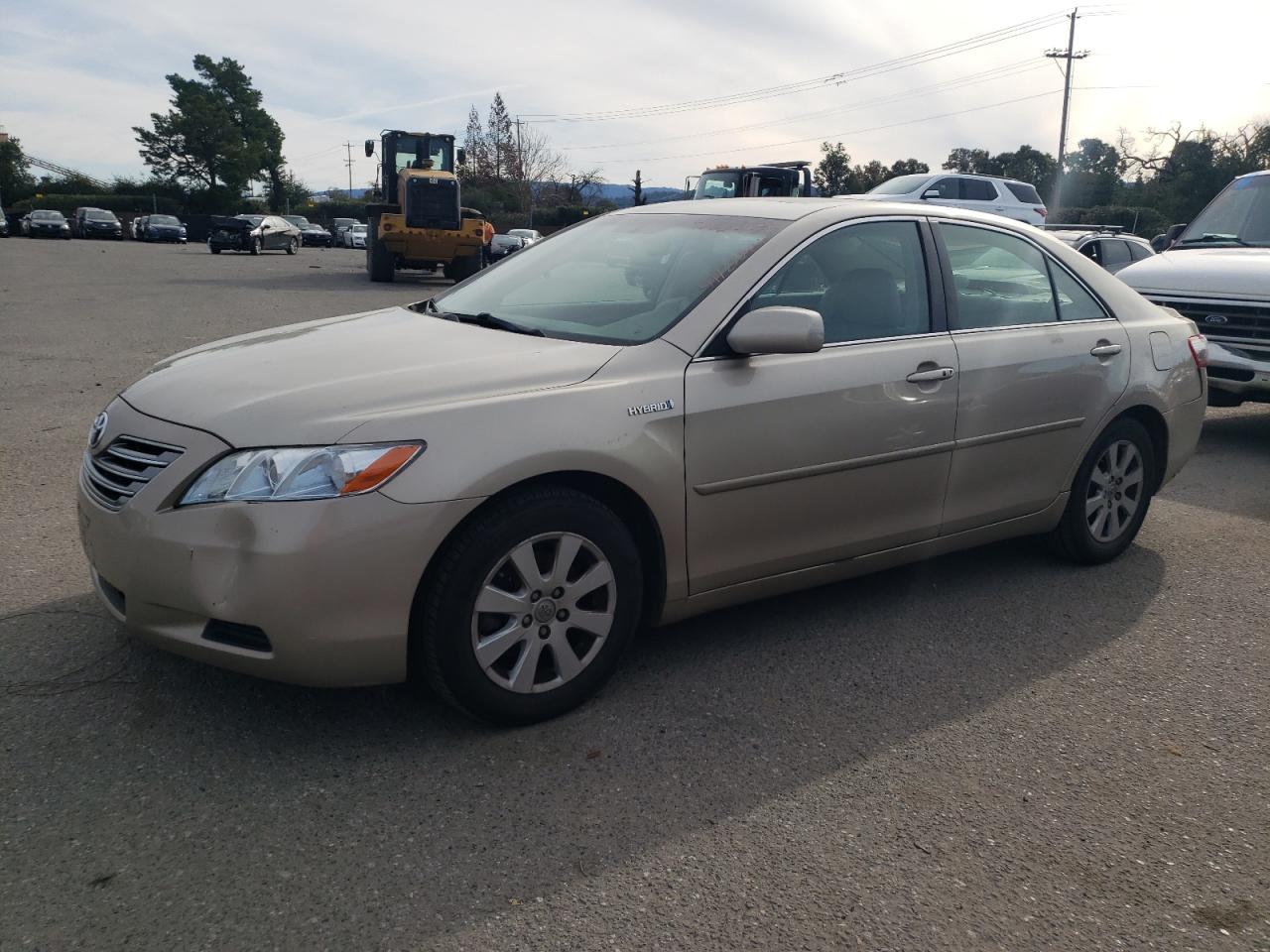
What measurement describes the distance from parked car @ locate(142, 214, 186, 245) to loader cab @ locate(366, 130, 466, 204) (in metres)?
32.2

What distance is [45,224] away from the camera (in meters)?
48.1

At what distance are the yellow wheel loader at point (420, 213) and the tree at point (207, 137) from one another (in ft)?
187

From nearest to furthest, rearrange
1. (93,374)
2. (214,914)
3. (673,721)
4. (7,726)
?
(214,914)
(7,726)
(673,721)
(93,374)

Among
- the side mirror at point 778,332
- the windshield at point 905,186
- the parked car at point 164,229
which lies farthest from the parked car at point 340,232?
the side mirror at point 778,332

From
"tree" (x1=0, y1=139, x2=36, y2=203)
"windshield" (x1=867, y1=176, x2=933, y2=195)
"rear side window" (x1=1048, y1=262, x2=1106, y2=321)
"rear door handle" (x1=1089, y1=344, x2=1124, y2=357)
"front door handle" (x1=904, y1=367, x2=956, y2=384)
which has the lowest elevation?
"front door handle" (x1=904, y1=367, x2=956, y2=384)

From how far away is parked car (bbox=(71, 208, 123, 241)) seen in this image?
51.3 metres

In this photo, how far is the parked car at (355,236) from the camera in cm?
5543

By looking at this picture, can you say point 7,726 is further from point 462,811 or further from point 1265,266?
point 1265,266

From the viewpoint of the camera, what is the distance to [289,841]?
8.87ft

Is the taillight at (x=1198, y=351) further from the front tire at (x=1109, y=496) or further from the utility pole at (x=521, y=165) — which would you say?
the utility pole at (x=521, y=165)

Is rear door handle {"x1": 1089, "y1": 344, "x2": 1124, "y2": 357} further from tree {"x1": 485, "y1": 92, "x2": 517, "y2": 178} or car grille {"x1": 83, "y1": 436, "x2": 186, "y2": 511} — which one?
tree {"x1": 485, "y1": 92, "x2": 517, "y2": 178}

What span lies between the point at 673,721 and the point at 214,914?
1.48 meters

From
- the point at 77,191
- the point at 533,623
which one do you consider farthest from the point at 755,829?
the point at 77,191

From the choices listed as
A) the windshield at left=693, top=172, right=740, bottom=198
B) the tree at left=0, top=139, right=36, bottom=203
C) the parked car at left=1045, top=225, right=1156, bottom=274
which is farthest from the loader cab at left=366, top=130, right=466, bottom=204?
the tree at left=0, top=139, right=36, bottom=203
